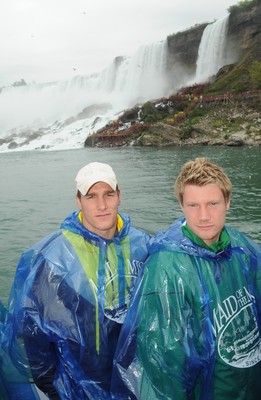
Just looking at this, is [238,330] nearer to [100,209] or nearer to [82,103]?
[100,209]

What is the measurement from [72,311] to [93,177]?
79 cm

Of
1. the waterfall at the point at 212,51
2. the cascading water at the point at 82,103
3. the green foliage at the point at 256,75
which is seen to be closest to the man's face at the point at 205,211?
the cascading water at the point at 82,103

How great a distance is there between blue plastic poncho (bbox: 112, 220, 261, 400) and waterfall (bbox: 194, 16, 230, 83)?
49.0m

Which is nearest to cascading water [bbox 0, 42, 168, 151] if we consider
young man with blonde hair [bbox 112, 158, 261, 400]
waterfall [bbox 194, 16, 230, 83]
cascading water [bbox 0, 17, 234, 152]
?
cascading water [bbox 0, 17, 234, 152]

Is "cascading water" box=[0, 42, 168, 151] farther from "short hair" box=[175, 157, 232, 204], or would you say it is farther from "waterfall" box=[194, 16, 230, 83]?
"short hair" box=[175, 157, 232, 204]

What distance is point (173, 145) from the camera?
3031 centimetres

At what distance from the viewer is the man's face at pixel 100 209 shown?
2.12 metres

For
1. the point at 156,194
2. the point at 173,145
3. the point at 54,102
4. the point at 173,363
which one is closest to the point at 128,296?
the point at 173,363

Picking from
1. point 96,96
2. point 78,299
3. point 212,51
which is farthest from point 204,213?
point 96,96

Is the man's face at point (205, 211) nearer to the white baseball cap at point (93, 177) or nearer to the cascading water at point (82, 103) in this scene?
the white baseball cap at point (93, 177)

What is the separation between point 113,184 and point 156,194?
407 inches

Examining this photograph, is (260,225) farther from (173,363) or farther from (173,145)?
(173,145)

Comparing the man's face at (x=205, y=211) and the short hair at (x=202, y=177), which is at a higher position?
the short hair at (x=202, y=177)

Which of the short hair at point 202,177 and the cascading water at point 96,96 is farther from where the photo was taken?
the cascading water at point 96,96
